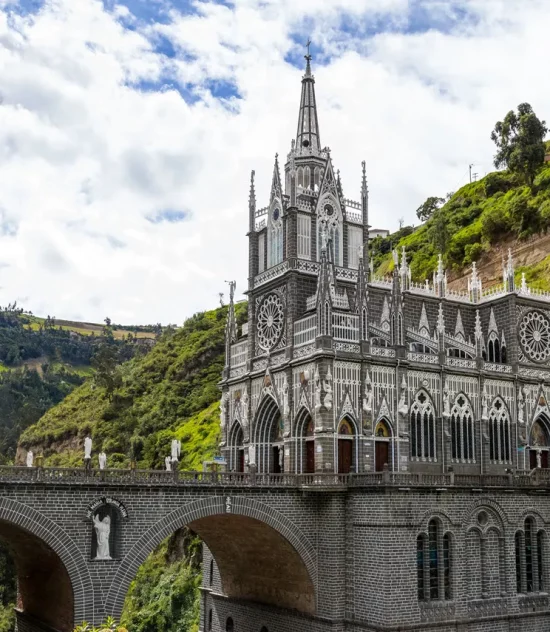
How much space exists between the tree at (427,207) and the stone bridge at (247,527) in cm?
7780

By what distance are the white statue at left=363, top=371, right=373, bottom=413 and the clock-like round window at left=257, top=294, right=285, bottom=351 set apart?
5.96 m

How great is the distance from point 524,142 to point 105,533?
212 feet

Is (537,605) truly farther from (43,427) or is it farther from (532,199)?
(43,427)

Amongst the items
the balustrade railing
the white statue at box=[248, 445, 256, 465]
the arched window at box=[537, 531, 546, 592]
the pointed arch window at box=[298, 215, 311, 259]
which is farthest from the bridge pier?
the arched window at box=[537, 531, 546, 592]

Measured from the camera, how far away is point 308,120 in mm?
49500

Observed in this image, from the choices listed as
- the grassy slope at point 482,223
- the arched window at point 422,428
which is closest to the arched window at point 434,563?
the arched window at point 422,428

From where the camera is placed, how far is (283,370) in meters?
43.0

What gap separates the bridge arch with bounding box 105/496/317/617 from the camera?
33.4 metres

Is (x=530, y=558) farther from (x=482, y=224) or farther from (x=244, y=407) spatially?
(x=482, y=224)

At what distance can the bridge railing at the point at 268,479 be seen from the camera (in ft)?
104

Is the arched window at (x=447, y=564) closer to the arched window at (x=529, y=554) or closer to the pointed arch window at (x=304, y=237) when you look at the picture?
the arched window at (x=529, y=554)

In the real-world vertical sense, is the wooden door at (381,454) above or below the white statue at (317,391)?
below

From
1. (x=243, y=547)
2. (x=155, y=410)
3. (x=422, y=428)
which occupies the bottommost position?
(x=243, y=547)

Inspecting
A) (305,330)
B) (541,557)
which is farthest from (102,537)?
(541,557)
